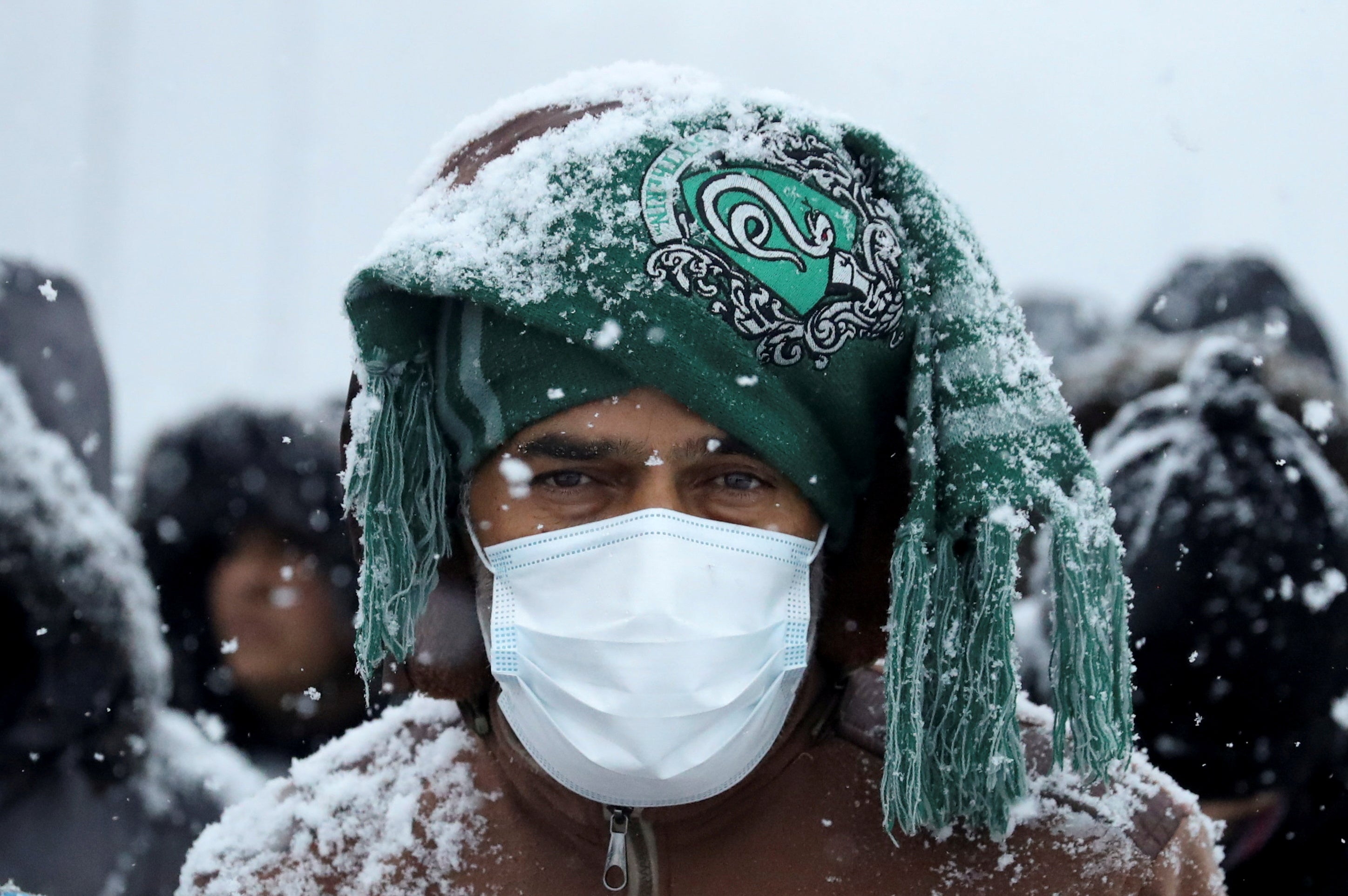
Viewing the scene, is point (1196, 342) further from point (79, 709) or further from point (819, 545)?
point (79, 709)

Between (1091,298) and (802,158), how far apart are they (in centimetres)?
394

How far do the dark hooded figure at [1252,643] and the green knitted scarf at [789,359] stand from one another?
1220mm

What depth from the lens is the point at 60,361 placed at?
13.4 ft

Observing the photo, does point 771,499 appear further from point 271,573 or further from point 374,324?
point 271,573

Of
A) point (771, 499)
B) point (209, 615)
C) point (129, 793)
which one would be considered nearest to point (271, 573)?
point (209, 615)

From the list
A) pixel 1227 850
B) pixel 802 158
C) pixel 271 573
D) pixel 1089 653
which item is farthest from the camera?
pixel 271 573

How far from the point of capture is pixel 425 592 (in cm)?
220

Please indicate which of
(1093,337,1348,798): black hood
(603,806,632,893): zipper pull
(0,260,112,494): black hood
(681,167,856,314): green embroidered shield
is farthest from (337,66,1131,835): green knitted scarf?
(0,260,112,494): black hood

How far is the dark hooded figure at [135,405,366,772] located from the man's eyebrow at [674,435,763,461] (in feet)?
8.54

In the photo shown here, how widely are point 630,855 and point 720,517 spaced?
586 millimetres

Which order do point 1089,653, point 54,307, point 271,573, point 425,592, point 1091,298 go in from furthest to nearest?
point 1091,298
point 271,573
point 54,307
point 425,592
point 1089,653

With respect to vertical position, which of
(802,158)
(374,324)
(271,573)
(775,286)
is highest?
(802,158)

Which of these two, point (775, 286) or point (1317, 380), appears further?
point (1317, 380)

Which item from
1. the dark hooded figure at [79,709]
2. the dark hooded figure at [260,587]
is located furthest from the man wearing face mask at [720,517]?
the dark hooded figure at [260,587]
